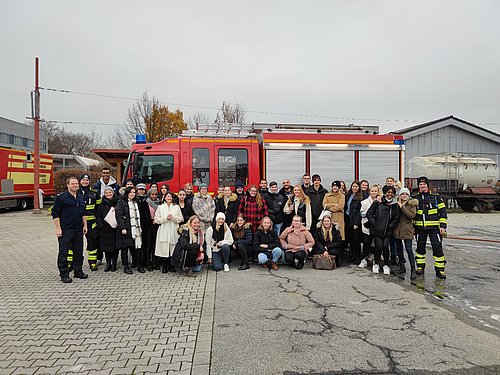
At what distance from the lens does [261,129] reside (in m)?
10.5

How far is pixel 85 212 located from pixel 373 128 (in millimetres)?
7990

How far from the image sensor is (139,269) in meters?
7.41

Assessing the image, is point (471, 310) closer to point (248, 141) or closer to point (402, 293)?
point (402, 293)

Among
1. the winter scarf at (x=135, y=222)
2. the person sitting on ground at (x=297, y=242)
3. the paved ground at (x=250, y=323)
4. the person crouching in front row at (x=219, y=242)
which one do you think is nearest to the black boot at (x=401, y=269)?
the paved ground at (x=250, y=323)

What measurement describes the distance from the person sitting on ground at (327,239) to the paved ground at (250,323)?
51 centimetres

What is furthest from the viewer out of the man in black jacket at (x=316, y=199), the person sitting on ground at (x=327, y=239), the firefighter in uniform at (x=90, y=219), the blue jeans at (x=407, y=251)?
the man in black jacket at (x=316, y=199)

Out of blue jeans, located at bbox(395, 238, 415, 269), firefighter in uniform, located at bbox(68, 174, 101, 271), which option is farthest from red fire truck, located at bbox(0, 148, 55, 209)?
blue jeans, located at bbox(395, 238, 415, 269)

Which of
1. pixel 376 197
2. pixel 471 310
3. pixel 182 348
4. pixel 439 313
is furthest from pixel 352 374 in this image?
pixel 376 197

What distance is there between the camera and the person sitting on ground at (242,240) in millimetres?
7551

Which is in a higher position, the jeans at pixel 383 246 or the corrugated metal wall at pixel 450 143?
the corrugated metal wall at pixel 450 143

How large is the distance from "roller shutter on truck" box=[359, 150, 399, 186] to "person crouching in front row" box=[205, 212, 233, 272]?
4659mm

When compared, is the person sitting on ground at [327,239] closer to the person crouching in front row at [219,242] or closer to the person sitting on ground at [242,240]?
the person sitting on ground at [242,240]

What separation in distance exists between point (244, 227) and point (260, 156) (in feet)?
9.54

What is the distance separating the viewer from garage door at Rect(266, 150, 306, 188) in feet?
32.5
